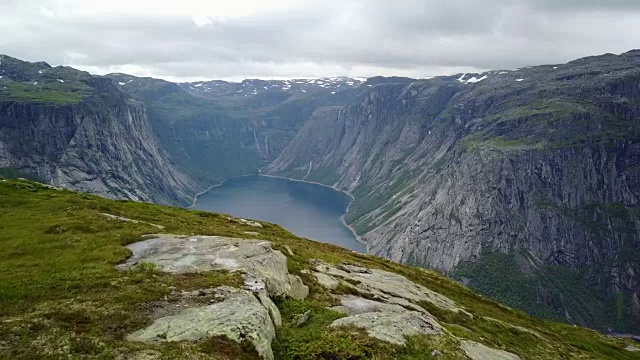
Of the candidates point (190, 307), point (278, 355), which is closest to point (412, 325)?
point (278, 355)

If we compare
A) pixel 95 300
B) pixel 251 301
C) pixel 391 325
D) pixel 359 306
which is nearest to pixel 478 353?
pixel 391 325

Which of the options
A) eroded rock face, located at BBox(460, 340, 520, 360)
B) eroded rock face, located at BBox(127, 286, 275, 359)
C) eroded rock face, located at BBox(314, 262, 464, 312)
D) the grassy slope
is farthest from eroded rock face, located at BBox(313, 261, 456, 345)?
eroded rock face, located at BBox(127, 286, 275, 359)

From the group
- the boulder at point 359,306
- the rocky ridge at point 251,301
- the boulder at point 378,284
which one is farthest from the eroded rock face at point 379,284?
the boulder at point 359,306

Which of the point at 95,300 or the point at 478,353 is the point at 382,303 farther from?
the point at 95,300

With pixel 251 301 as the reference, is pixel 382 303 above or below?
below

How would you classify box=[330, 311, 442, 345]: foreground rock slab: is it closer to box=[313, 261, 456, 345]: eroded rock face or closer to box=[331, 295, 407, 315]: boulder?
box=[313, 261, 456, 345]: eroded rock face

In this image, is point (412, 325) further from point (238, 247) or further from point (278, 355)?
point (238, 247)

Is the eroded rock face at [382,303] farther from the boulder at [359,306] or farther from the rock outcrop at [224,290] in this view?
the rock outcrop at [224,290]
